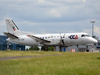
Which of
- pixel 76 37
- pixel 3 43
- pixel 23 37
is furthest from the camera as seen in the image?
pixel 3 43

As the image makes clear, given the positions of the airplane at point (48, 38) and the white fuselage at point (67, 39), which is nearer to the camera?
the white fuselage at point (67, 39)

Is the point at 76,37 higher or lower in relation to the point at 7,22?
lower

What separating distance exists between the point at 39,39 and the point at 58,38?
17.5 feet

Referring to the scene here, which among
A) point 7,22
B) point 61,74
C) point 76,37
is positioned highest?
point 7,22

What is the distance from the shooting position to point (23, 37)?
5222 centimetres

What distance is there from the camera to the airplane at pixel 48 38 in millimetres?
45406

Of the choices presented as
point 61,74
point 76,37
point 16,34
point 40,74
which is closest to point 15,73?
point 40,74

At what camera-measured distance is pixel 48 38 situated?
48812mm

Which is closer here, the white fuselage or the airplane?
the white fuselage

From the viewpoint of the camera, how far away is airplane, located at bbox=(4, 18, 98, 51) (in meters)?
45.4

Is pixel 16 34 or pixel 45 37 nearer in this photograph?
pixel 45 37

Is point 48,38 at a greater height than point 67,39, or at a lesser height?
greater

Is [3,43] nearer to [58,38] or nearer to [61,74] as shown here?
[58,38]

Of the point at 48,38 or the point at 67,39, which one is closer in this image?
the point at 67,39
